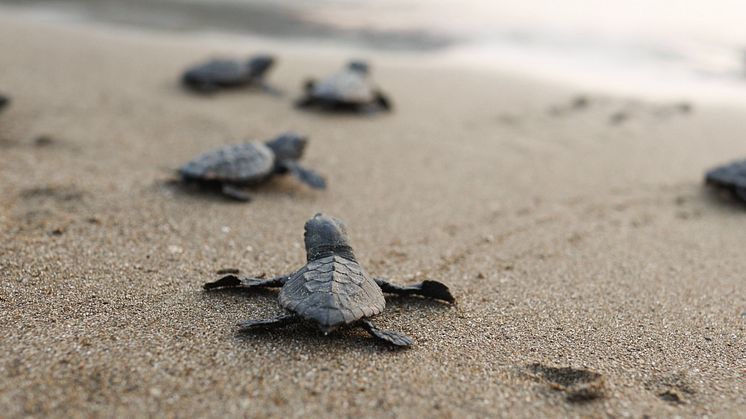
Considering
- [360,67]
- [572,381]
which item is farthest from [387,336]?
[360,67]

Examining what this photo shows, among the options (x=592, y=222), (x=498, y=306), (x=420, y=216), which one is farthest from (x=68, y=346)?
(x=592, y=222)

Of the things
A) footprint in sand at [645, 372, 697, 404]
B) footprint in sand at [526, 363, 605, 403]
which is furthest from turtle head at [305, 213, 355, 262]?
footprint in sand at [645, 372, 697, 404]

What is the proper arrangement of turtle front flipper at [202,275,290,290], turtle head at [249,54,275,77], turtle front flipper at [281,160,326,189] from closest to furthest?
turtle front flipper at [202,275,290,290] → turtle front flipper at [281,160,326,189] → turtle head at [249,54,275,77]

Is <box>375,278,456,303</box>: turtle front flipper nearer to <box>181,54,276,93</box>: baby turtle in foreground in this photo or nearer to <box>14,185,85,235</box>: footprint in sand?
<box>14,185,85,235</box>: footprint in sand

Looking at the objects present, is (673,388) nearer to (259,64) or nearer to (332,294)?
(332,294)

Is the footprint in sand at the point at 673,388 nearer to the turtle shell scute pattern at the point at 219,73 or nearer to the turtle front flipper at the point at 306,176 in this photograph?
the turtle front flipper at the point at 306,176

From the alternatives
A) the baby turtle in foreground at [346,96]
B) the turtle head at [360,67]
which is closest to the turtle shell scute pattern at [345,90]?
the baby turtle in foreground at [346,96]
